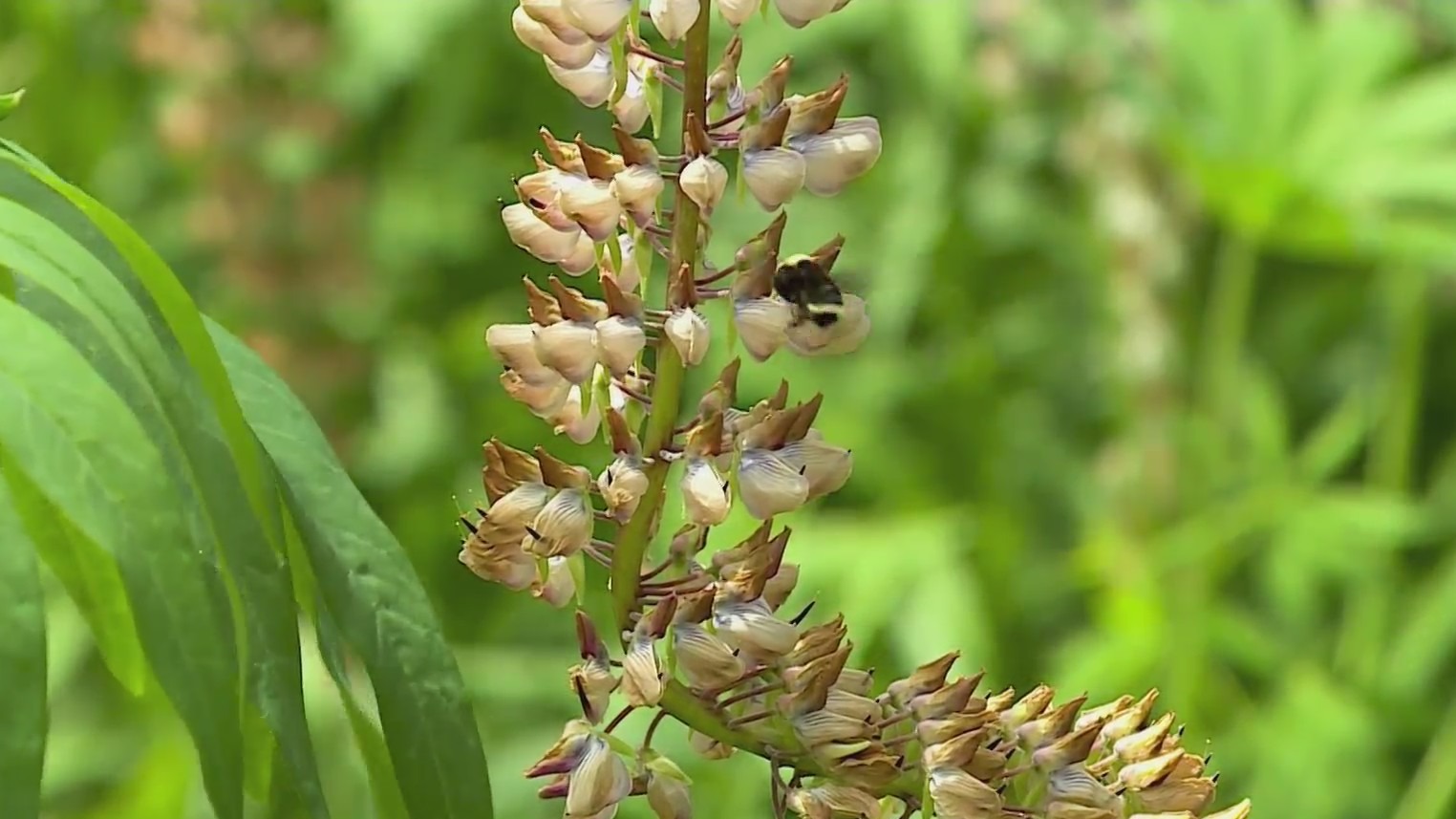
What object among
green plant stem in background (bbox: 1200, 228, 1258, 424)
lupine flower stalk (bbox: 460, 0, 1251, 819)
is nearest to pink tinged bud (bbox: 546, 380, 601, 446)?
lupine flower stalk (bbox: 460, 0, 1251, 819)

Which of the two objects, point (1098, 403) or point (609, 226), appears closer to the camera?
point (609, 226)

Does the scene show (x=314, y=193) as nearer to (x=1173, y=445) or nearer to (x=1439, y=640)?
(x=1173, y=445)

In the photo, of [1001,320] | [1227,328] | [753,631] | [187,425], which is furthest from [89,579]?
[1001,320]

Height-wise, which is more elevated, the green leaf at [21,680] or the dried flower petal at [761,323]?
the dried flower petal at [761,323]

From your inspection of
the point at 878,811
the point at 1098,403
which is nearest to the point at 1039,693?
the point at 878,811

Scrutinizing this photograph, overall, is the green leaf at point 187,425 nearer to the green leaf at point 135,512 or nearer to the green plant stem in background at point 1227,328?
the green leaf at point 135,512

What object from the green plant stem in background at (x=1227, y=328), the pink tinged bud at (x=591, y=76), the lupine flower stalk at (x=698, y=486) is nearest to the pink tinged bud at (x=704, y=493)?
the lupine flower stalk at (x=698, y=486)
